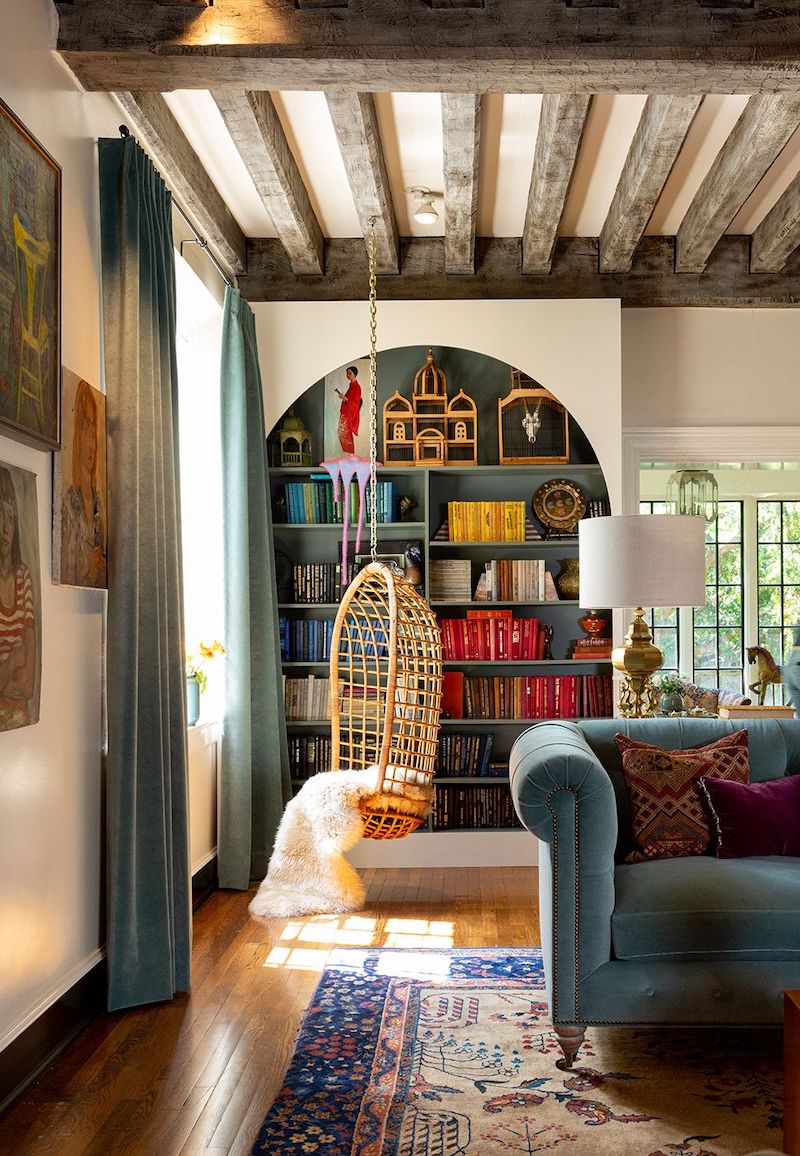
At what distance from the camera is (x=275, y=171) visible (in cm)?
444

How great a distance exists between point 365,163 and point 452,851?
338cm

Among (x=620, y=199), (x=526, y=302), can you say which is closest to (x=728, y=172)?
(x=620, y=199)

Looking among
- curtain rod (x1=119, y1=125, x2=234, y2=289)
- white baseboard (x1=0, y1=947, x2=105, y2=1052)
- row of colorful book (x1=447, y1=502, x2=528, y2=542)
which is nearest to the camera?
white baseboard (x1=0, y1=947, x2=105, y2=1052)

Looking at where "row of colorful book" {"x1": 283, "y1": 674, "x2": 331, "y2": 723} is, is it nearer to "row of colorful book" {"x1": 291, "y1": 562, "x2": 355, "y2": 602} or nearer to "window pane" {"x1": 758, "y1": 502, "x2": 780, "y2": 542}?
"row of colorful book" {"x1": 291, "y1": 562, "x2": 355, "y2": 602}

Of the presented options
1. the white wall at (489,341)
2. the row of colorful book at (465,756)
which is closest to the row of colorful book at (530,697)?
the row of colorful book at (465,756)

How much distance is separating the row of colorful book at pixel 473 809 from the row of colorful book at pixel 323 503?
1497mm

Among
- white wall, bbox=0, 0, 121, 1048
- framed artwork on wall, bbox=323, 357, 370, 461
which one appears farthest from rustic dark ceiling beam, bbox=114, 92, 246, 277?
framed artwork on wall, bbox=323, 357, 370, 461

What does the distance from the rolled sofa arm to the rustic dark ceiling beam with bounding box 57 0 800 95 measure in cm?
206

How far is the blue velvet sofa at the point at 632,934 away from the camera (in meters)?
2.95

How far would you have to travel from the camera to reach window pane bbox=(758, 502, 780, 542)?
8.62 m

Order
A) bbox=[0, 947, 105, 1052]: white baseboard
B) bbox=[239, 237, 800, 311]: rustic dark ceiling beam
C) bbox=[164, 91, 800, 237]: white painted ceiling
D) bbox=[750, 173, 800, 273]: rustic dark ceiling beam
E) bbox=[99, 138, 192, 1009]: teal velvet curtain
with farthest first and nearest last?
bbox=[239, 237, 800, 311]: rustic dark ceiling beam < bbox=[750, 173, 800, 273]: rustic dark ceiling beam < bbox=[164, 91, 800, 237]: white painted ceiling < bbox=[99, 138, 192, 1009]: teal velvet curtain < bbox=[0, 947, 105, 1052]: white baseboard

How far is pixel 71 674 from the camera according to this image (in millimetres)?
3295

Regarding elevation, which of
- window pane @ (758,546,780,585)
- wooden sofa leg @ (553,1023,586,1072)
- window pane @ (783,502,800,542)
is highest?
window pane @ (783,502,800,542)

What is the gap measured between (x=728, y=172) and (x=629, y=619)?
2370mm
